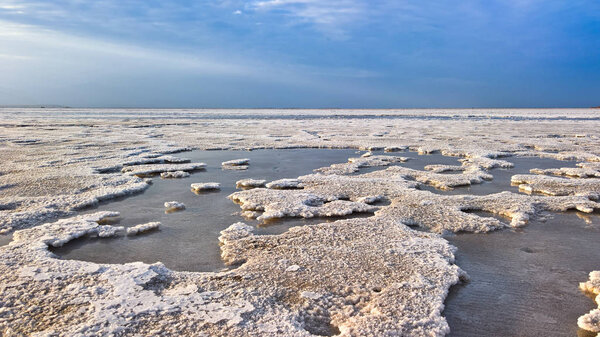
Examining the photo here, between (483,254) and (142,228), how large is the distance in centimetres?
300

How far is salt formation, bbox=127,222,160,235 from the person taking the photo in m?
3.57

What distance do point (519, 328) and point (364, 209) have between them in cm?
227

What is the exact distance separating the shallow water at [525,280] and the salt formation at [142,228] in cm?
269

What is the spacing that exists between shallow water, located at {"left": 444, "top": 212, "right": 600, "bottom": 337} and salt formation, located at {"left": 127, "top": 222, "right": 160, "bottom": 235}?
2.69 metres

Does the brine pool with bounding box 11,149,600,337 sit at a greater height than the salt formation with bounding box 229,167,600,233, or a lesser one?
lesser

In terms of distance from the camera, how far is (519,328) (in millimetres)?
2107

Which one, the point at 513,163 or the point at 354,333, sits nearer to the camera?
the point at 354,333

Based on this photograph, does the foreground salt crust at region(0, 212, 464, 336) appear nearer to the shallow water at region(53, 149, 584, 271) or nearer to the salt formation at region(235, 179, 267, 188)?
the shallow water at region(53, 149, 584, 271)

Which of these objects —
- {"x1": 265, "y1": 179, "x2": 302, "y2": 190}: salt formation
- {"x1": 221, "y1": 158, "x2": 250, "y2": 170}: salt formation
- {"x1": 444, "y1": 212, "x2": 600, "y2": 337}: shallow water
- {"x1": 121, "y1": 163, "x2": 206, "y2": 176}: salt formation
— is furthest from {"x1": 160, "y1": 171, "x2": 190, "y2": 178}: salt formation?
{"x1": 444, "y1": 212, "x2": 600, "y2": 337}: shallow water

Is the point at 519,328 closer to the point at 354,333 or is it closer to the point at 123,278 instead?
the point at 354,333

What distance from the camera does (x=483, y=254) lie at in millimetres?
3104

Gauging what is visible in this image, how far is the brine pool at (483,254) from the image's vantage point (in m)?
2.22

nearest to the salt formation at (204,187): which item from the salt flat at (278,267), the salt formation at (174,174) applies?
the salt flat at (278,267)

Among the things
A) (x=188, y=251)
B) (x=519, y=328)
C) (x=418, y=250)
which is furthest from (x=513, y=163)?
(x=188, y=251)
